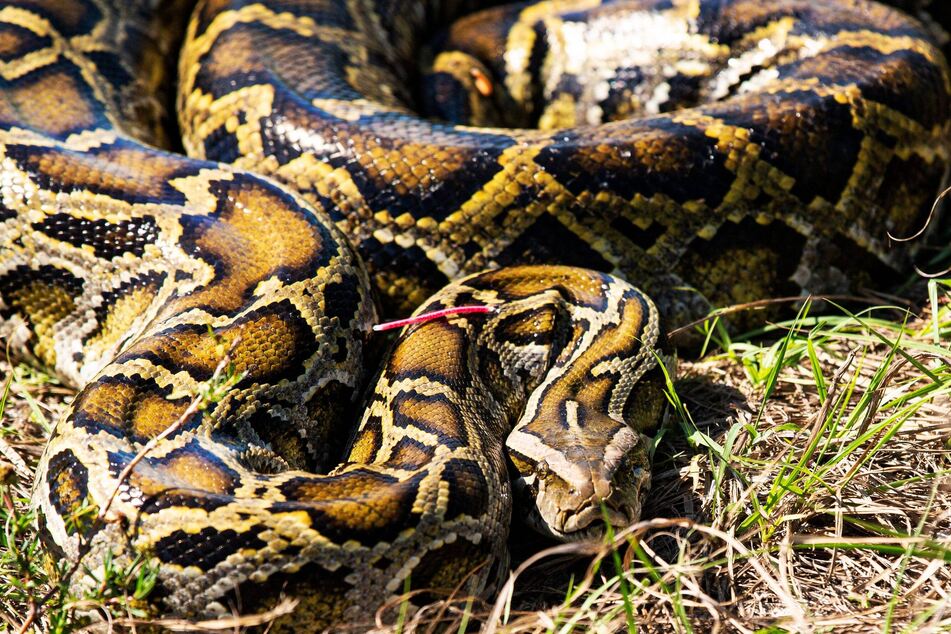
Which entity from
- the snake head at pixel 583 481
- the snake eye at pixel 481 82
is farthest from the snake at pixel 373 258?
the snake eye at pixel 481 82

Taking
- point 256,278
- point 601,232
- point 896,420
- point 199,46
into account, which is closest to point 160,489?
point 256,278

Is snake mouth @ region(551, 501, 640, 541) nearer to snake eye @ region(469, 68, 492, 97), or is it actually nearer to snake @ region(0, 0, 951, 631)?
snake @ region(0, 0, 951, 631)

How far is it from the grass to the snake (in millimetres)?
189

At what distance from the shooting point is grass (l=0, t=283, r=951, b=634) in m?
3.67

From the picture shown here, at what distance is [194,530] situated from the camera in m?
3.55

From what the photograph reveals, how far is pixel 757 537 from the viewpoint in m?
4.25

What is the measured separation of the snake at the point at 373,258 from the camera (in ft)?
12.4

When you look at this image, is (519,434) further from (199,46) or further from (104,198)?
(199,46)

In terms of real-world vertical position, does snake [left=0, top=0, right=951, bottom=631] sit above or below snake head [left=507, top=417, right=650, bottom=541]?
above

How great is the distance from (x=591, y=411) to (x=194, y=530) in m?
1.98

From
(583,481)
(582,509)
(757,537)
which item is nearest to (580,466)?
(583,481)

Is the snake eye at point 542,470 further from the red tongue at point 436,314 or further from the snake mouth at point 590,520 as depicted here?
the red tongue at point 436,314

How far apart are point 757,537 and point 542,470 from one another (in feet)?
3.28

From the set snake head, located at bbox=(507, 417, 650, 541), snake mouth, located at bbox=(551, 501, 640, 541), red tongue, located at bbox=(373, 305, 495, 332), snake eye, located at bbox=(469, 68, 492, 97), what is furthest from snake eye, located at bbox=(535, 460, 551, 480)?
snake eye, located at bbox=(469, 68, 492, 97)
